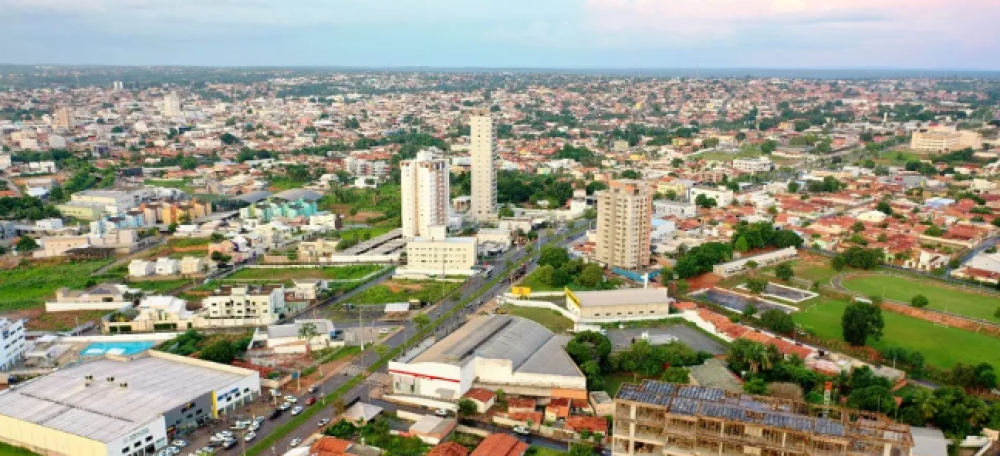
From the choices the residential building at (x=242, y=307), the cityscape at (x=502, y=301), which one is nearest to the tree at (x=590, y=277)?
the cityscape at (x=502, y=301)

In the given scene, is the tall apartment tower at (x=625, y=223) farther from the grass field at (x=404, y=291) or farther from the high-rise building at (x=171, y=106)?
the high-rise building at (x=171, y=106)

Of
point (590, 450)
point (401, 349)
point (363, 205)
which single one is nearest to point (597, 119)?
point (363, 205)

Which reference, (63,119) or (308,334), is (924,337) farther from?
(63,119)

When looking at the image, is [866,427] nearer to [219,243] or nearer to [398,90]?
[219,243]

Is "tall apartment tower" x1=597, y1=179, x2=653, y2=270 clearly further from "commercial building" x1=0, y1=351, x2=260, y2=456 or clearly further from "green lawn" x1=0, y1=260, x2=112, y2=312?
"green lawn" x1=0, y1=260, x2=112, y2=312

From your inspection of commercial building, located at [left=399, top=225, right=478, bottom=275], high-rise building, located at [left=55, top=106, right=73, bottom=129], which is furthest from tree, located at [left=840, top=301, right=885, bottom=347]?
high-rise building, located at [left=55, top=106, right=73, bottom=129]

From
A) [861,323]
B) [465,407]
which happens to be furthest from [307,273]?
[861,323]
